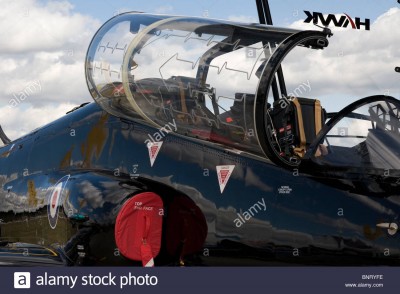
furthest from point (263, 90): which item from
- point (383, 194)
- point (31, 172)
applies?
point (31, 172)

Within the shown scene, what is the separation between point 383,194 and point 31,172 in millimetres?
5619

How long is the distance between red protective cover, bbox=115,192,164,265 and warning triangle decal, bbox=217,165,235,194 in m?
0.84

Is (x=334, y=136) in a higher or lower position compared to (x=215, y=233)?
higher

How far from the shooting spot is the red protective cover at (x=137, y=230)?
28.4 ft

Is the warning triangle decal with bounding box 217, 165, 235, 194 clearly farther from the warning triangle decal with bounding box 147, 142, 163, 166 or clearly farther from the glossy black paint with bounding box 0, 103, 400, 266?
the warning triangle decal with bounding box 147, 142, 163, 166

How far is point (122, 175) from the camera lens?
31.2 ft

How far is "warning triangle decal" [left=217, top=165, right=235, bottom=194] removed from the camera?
340 inches

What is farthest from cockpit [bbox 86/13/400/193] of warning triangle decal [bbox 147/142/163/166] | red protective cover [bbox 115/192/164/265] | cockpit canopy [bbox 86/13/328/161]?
red protective cover [bbox 115/192/164/265]

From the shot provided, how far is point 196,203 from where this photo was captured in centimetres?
883

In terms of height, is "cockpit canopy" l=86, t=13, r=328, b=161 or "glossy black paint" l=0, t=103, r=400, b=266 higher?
"cockpit canopy" l=86, t=13, r=328, b=161

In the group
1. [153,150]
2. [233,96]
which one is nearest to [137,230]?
[153,150]

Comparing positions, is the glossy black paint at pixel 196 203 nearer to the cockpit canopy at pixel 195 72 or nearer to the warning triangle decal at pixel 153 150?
the warning triangle decal at pixel 153 150

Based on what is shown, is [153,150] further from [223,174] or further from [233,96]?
[233,96]
